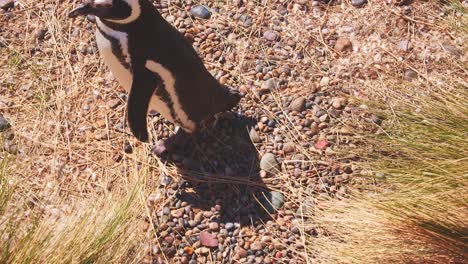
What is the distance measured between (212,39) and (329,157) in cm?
58

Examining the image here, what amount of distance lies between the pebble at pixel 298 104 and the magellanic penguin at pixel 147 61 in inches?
10.7

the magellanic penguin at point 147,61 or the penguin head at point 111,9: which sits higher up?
the penguin head at point 111,9

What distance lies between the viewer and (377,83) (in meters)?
1.91

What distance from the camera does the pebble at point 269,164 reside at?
5.92ft

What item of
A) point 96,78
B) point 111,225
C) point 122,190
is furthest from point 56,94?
point 111,225

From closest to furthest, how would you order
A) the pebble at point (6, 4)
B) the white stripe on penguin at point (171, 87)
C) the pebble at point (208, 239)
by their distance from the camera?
the white stripe on penguin at point (171, 87)
the pebble at point (208, 239)
the pebble at point (6, 4)

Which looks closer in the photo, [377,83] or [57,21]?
[377,83]

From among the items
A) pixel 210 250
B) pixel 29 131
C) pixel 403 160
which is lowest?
pixel 210 250

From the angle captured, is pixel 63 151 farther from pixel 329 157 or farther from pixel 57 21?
pixel 329 157

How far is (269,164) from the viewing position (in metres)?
1.81

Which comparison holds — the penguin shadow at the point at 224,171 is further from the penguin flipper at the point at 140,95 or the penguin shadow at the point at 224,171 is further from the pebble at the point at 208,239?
the penguin flipper at the point at 140,95

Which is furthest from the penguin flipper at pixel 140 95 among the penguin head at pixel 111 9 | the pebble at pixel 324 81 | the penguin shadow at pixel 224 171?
the pebble at pixel 324 81

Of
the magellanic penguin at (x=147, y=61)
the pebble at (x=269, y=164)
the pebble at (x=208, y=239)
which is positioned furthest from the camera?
the pebble at (x=269, y=164)

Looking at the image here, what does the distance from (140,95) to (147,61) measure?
90 mm
